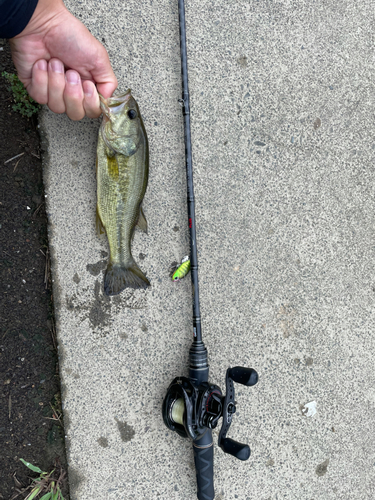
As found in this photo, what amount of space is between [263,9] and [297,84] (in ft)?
2.13

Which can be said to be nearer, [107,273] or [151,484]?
[107,273]

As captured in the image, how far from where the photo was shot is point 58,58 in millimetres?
2229

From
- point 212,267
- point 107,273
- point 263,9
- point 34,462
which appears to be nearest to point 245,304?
point 212,267

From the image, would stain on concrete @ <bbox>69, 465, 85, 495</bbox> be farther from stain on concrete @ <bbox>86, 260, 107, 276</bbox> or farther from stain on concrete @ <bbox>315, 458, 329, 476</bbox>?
stain on concrete @ <bbox>315, 458, 329, 476</bbox>

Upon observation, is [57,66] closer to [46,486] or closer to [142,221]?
[142,221]

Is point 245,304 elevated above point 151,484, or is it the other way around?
point 245,304

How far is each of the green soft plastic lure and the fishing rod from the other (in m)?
0.11

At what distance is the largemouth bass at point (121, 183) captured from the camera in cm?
226

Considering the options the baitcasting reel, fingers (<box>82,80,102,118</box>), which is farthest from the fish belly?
the baitcasting reel

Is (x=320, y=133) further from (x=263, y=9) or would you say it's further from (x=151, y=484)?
(x=151, y=484)

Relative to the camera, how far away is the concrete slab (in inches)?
103

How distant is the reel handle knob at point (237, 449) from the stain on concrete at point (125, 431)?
2.81 feet

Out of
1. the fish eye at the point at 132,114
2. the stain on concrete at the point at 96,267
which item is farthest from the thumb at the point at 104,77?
the stain on concrete at the point at 96,267

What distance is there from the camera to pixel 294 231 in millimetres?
2873
